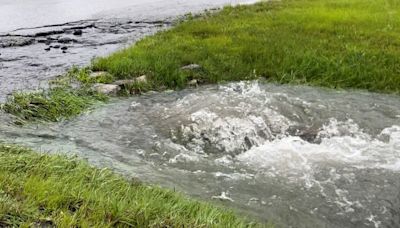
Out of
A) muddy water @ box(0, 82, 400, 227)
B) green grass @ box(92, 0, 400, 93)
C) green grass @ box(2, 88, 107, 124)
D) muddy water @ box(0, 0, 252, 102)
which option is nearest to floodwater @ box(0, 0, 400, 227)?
muddy water @ box(0, 82, 400, 227)

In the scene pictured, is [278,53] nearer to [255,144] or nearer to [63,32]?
[255,144]

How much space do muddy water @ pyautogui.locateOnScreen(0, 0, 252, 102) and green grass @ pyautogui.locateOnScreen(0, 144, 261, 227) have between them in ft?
21.3

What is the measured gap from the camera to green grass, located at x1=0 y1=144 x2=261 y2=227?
19.1 feet

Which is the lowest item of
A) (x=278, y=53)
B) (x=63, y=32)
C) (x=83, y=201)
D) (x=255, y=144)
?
(x=255, y=144)

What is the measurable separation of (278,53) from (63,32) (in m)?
14.4

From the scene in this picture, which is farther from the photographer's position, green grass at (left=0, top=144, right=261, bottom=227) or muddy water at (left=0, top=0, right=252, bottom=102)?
muddy water at (left=0, top=0, right=252, bottom=102)

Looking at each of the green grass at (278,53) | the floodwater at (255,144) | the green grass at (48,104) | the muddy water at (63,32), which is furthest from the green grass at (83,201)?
the green grass at (278,53)

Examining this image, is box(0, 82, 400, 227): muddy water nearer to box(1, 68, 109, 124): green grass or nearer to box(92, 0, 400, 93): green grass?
box(1, 68, 109, 124): green grass

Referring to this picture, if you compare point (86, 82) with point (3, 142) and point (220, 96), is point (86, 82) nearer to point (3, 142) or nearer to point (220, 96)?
point (220, 96)

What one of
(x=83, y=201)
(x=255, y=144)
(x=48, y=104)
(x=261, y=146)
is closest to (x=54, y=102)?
(x=48, y=104)

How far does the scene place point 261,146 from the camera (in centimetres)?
1108

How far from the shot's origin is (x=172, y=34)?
21.5 m

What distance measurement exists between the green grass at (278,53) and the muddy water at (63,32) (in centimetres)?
244

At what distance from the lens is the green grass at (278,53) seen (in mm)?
16000
